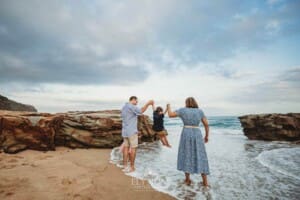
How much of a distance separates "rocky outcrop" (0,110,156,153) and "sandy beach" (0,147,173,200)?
2.20 m

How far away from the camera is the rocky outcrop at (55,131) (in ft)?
29.9

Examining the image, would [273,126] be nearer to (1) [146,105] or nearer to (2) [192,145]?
(1) [146,105]

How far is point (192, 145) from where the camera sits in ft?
18.3

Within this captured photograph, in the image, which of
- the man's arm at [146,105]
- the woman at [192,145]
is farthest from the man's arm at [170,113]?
the man's arm at [146,105]

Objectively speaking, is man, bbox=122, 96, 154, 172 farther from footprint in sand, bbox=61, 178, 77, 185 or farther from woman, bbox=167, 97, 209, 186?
footprint in sand, bbox=61, 178, 77, 185

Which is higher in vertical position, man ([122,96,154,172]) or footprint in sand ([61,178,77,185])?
man ([122,96,154,172])

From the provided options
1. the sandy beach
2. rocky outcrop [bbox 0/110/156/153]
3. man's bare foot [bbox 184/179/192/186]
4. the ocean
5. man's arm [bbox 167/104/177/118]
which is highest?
man's arm [bbox 167/104/177/118]

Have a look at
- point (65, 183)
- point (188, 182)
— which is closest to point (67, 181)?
point (65, 183)

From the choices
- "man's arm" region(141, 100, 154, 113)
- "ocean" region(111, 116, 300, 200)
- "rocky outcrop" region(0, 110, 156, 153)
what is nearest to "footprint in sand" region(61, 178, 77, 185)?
"ocean" region(111, 116, 300, 200)

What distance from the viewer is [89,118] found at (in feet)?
40.3

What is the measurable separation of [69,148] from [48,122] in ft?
6.39

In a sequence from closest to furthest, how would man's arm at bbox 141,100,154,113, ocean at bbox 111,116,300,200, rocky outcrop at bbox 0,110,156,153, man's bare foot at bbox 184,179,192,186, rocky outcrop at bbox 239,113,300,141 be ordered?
ocean at bbox 111,116,300,200 < man's bare foot at bbox 184,179,192,186 < man's arm at bbox 141,100,154,113 < rocky outcrop at bbox 0,110,156,153 < rocky outcrop at bbox 239,113,300,141

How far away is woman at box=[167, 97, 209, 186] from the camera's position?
5.49 metres

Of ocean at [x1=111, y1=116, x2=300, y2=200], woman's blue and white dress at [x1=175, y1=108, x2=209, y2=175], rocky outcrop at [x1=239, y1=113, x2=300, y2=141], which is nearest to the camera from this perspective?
Answer: ocean at [x1=111, y1=116, x2=300, y2=200]
